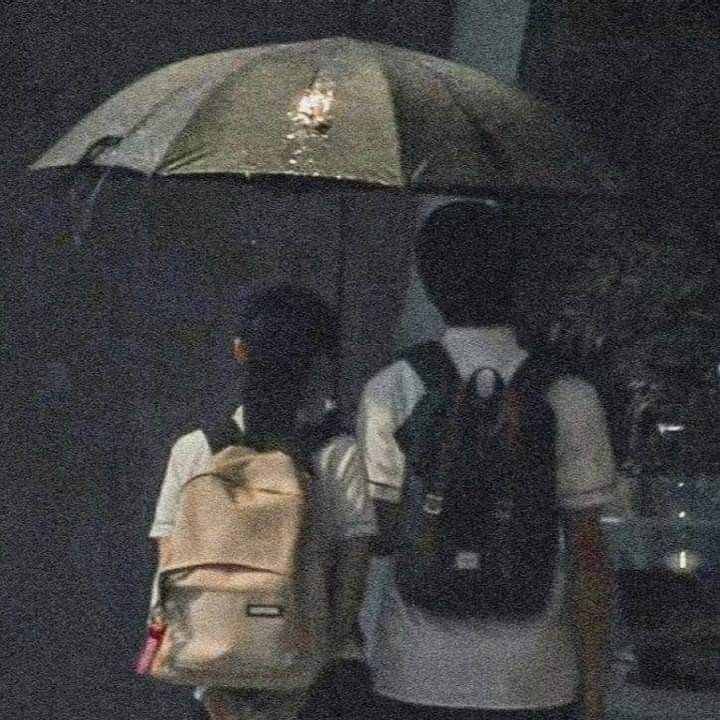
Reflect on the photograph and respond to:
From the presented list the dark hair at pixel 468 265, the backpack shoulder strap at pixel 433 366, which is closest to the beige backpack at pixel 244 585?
the backpack shoulder strap at pixel 433 366

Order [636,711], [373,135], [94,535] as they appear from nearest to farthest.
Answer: [373,135], [636,711], [94,535]

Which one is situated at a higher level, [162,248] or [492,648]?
[162,248]

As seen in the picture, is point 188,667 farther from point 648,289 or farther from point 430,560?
point 648,289

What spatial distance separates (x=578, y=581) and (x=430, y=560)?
37 centimetres

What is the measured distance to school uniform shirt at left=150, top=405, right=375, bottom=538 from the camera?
4.69m

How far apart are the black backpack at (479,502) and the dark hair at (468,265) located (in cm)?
15

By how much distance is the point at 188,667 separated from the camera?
453 centimetres

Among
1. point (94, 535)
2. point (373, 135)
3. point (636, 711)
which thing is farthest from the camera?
point (94, 535)

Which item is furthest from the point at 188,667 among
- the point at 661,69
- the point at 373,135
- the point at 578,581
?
the point at 661,69

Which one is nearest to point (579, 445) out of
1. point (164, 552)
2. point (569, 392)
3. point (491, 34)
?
point (569, 392)

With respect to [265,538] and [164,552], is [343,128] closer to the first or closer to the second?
[265,538]

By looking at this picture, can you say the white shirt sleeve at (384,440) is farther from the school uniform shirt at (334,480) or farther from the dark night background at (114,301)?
the dark night background at (114,301)

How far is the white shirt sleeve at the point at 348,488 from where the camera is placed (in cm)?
469

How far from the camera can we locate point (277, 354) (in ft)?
15.4
